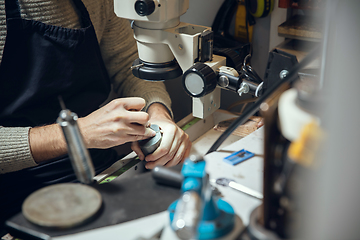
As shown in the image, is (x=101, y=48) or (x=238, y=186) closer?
(x=238, y=186)

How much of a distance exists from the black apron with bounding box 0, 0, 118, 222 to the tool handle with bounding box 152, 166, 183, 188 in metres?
0.66

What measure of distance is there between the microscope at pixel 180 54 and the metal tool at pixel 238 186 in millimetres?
305

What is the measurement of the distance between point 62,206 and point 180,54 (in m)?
0.52

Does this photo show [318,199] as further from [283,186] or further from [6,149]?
[6,149]

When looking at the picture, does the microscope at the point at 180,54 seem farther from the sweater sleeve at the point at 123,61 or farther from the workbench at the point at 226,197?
the sweater sleeve at the point at 123,61

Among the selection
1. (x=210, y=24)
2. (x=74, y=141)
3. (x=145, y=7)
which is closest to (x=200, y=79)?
(x=145, y=7)

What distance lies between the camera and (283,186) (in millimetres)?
446

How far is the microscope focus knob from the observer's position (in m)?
0.80

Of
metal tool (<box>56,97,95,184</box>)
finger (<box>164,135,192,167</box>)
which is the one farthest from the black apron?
metal tool (<box>56,97,95,184</box>)

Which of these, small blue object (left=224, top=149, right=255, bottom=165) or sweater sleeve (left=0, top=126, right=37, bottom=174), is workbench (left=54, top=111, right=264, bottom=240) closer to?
small blue object (left=224, top=149, right=255, bottom=165)

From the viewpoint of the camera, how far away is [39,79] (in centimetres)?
110

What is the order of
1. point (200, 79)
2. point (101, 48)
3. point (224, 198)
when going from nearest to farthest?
point (224, 198), point (200, 79), point (101, 48)

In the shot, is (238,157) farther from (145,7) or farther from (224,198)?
(145,7)

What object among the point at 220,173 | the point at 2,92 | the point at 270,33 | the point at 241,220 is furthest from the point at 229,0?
the point at 241,220
